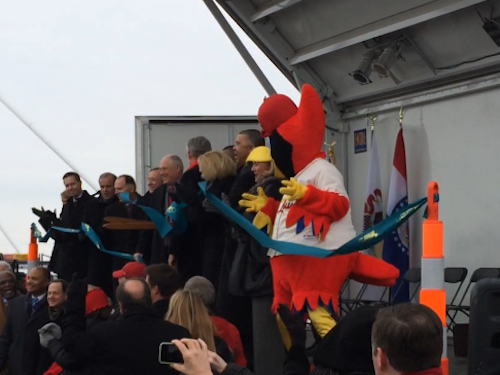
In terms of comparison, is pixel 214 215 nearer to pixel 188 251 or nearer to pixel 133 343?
pixel 188 251

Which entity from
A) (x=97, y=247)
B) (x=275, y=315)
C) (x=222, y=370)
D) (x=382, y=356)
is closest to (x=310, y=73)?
(x=97, y=247)

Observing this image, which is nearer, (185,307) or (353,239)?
(185,307)

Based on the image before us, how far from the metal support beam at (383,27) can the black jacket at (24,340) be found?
3.35 m

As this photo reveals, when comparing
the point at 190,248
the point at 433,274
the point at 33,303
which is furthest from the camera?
the point at 190,248

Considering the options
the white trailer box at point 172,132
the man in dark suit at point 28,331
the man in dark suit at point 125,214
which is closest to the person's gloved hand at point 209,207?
the man in dark suit at point 28,331

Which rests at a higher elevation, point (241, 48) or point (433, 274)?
point (241, 48)

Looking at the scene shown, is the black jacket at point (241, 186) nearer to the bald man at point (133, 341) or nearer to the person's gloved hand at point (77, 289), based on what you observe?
the person's gloved hand at point (77, 289)

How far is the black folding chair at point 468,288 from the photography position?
25.8 feet

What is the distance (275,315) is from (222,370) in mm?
2975

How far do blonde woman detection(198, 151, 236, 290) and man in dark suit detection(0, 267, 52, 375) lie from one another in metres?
1.29

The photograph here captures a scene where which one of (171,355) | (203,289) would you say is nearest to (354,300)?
(203,289)

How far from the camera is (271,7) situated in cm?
910

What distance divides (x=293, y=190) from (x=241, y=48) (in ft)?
12.9

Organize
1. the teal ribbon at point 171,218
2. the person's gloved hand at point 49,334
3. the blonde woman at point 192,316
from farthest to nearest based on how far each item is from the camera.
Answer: the teal ribbon at point 171,218 → the person's gloved hand at point 49,334 → the blonde woman at point 192,316
